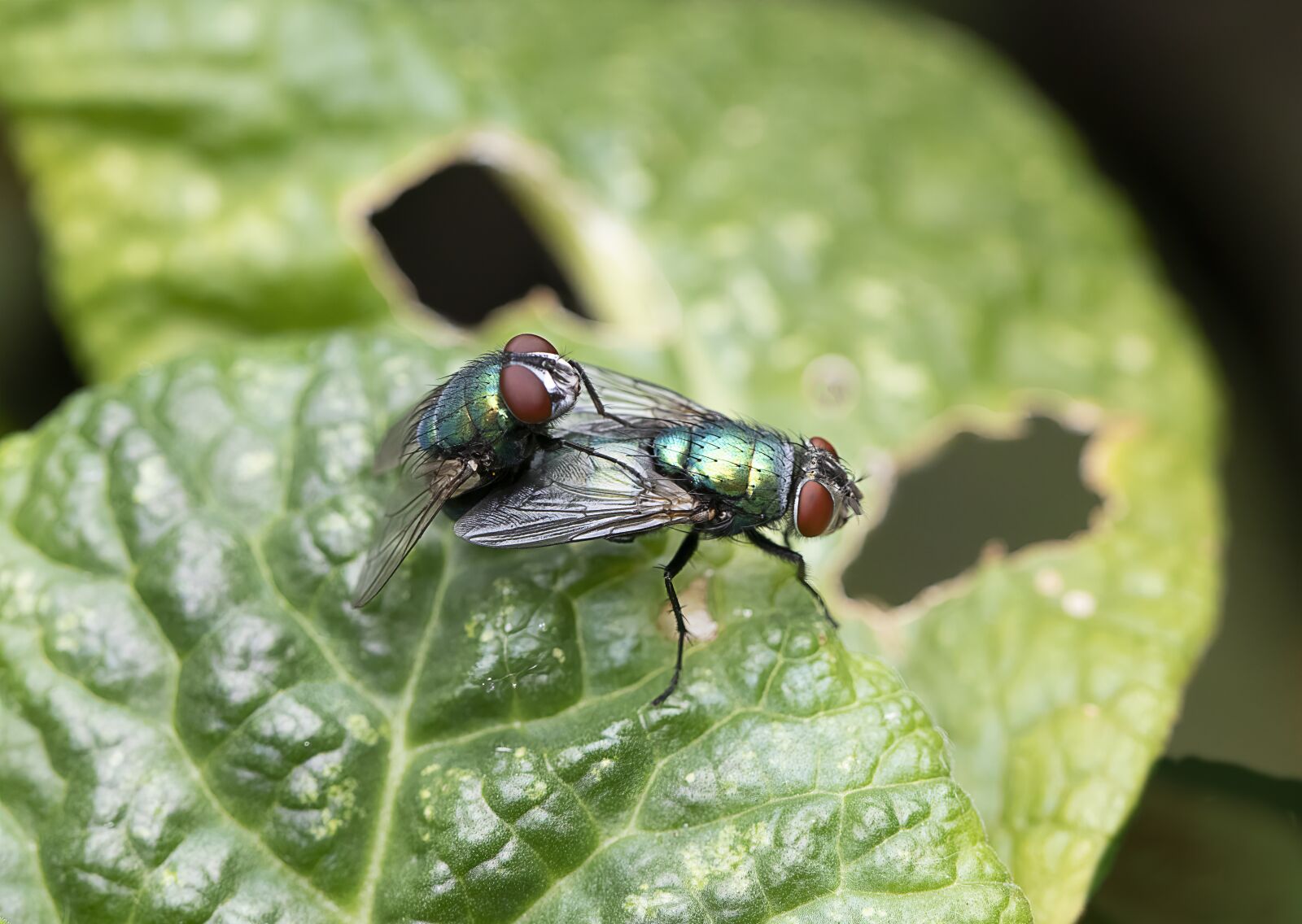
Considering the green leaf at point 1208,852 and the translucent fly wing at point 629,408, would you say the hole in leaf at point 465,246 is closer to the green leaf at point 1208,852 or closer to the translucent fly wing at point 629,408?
the translucent fly wing at point 629,408

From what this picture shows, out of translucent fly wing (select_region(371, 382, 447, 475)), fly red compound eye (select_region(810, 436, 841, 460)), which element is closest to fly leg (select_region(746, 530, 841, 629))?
fly red compound eye (select_region(810, 436, 841, 460))

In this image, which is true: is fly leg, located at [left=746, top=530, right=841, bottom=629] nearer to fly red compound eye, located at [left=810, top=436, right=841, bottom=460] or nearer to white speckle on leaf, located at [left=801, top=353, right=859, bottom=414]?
fly red compound eye, located at [left=810, top=436, right=841, bottom=460]

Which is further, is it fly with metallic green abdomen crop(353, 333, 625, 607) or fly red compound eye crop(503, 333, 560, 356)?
fly red compound eye crop(503, 333, 560, 356)

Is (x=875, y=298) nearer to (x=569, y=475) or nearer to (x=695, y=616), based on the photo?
(x=569, y=475)

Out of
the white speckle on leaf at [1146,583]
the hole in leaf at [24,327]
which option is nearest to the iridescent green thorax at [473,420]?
the white speckle on leaf at [1146,583]

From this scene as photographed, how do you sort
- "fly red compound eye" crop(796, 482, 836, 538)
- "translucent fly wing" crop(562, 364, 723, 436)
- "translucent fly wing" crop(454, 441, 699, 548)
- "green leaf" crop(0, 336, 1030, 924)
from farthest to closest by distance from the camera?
"translucent fly wing" crop(562, 364, 723, 436), "fly red compound eye" crop(796, 482, 836, 538), "translucent fly wing" crop(454, 441, 699, 548), "green leaf" crop(0, 336, 1030, 924)
